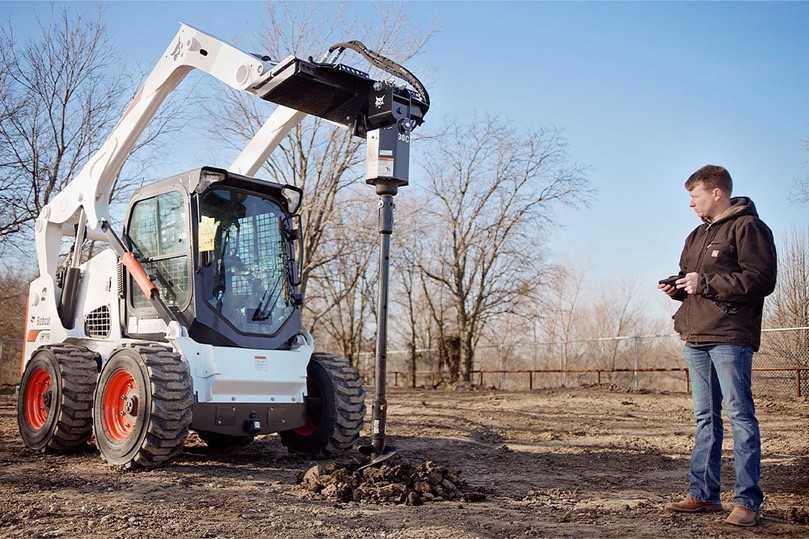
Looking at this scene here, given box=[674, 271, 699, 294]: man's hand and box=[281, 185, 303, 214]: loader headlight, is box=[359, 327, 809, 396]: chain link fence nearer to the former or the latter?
box=[281, 185, 303, 214]: loader headlight

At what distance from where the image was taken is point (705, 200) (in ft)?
16.0

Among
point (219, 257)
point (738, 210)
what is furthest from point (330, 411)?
point (738, 210)

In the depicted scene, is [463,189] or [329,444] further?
[463,189]

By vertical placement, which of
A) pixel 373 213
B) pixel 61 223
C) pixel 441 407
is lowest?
pixel 441 407

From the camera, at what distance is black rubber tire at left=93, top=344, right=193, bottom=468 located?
6297mm

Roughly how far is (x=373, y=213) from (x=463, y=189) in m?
5.21

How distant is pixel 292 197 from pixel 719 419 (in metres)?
4.72

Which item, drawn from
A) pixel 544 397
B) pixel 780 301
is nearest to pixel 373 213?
pixel 544 397

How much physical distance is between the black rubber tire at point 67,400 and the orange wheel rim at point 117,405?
0.62 metres

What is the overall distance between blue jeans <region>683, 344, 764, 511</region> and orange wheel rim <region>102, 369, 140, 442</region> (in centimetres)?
464

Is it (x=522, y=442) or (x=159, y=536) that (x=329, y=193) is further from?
(x=159, y=536)

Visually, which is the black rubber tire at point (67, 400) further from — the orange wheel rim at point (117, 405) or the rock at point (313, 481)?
the rock at point (313, 481)

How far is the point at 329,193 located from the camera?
21.5 meters

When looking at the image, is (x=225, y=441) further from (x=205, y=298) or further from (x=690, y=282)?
(x=690, y=282)
